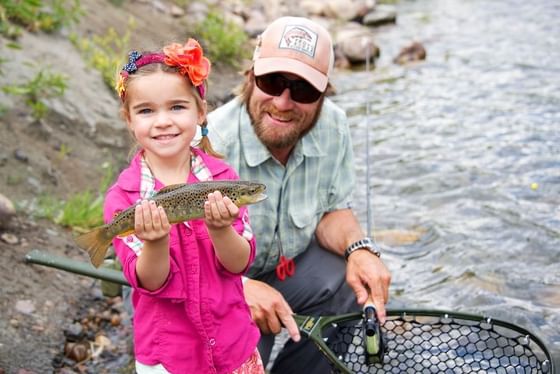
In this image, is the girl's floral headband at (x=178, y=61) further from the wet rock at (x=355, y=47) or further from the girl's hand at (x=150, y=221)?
the wet rock at (x=355, y=47)

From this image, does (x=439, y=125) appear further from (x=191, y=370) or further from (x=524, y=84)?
(x=191, y=370)

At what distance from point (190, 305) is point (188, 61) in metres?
0.76

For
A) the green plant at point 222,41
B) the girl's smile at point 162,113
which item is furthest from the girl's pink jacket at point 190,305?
the green plant at point 222,41

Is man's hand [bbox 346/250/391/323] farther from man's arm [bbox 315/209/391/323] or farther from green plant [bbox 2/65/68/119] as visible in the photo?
green plant [bbox 2/65/68/119]

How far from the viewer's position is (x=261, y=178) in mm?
3744

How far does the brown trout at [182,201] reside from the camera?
87.5 inches

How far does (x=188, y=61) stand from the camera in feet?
8.08

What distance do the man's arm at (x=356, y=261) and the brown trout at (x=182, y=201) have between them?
3.99 feet

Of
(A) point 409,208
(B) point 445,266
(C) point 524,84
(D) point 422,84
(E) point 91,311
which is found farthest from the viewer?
(D) point 422,84

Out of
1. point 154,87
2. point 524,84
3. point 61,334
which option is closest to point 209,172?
point 154,87

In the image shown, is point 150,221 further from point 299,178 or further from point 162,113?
point 299,178

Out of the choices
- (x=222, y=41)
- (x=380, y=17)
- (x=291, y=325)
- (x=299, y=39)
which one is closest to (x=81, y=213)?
(x=299, y=39)

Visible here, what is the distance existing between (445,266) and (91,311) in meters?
2.29

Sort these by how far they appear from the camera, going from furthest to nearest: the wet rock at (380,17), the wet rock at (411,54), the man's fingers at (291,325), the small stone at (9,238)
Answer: the wet rock at (380,17), the wet rock at (411,54), the small stone at (9,238), the man's fingers at (291,325)
